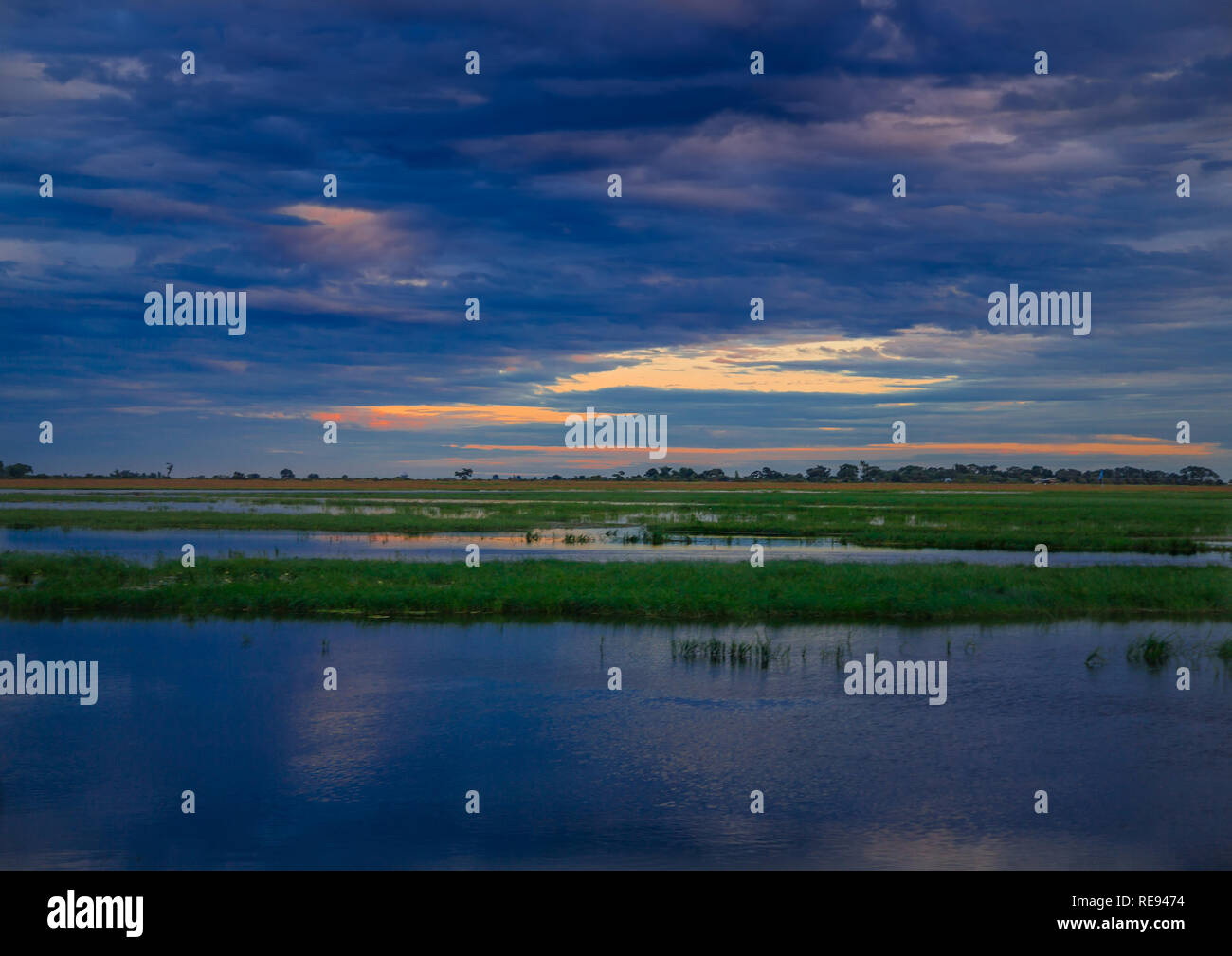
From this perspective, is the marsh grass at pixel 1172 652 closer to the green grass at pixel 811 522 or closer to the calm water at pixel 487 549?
the calm water at pixel 487 549

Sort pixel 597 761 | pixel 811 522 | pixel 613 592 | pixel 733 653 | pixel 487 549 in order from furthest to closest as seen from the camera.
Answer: pixel 811 522 → pixel 487 549 → pixel 613 592 → pixel 733 653 → pixel 597 761

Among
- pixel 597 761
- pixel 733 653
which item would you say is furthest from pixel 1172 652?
pixel 597 761

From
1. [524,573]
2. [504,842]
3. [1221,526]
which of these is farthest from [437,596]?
[1221,526]

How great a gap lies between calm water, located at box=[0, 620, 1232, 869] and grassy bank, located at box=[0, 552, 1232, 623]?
3388 millimetres

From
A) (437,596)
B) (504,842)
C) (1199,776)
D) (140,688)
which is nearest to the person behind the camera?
(504,842)

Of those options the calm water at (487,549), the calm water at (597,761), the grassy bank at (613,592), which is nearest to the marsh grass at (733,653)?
the calm water at (597,761)

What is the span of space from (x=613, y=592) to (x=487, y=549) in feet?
59.4

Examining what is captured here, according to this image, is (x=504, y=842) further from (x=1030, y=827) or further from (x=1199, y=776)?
(x=1199, y=776)

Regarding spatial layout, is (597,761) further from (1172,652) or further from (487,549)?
(487,549)

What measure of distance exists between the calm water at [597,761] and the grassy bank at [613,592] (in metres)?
3.39

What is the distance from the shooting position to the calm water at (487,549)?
36844 mm

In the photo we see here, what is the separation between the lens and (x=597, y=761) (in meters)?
12.8
